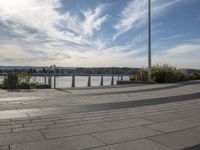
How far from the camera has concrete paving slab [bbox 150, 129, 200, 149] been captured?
523 centimetres

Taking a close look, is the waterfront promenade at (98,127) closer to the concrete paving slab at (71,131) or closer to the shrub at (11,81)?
the concrete paving slab at (71,131)

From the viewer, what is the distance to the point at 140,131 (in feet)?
19.8

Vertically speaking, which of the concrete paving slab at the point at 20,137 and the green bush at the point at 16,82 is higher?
the green bush at the point at 16,82

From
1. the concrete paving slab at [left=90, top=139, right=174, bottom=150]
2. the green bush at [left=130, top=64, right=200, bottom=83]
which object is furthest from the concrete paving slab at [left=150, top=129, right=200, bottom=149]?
the green bush at [left=130, top=64, right=200, bottom=83]

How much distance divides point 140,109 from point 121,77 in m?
16.3

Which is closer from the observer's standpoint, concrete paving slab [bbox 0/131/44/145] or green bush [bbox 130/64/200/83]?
concrete paving slab [bbox 0/131/44/145]

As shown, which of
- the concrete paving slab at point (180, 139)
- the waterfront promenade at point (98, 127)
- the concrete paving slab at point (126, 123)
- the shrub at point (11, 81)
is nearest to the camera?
the waterfront promenade at point (98, 127)

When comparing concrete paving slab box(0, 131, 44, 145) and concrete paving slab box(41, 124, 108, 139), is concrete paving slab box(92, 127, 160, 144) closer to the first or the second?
concrete paving slab box(41, 124, 108, 139)

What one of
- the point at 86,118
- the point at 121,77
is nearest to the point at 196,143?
the point at 86,118

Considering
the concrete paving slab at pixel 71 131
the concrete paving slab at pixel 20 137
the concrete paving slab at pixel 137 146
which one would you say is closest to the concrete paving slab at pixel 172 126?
the concrete paving slab at pixel 137 146

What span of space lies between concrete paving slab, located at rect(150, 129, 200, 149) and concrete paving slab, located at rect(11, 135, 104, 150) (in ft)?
4.02

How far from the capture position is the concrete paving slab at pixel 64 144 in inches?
189

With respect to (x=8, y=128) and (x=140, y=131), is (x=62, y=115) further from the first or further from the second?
(x=140, y=131)

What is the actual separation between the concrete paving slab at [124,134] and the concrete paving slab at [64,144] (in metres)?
0.24
